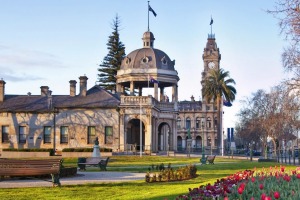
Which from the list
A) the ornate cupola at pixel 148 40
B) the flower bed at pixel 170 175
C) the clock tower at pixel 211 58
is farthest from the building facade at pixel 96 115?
the clock tower at pixel 211 58

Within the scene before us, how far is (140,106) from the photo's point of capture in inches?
2196

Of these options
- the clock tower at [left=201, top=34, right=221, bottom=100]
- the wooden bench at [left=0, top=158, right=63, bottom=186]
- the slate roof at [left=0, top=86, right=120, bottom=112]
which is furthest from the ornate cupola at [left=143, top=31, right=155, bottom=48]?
the clock tower at [left=201, top=34, right=221, bottom=100]

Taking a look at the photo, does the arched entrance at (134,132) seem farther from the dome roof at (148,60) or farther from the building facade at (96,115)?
the dome roof at (148,60)

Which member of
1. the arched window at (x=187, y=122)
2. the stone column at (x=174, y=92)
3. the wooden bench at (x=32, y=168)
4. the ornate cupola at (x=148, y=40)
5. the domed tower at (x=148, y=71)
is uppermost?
the ornate cupola at (x=148, y=40)

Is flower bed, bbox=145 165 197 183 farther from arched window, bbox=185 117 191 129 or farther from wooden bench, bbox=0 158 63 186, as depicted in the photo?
arched window, bbox=185 117 191 129

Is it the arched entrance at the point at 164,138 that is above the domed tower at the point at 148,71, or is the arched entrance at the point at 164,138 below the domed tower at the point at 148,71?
below

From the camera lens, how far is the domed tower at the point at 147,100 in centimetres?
5603

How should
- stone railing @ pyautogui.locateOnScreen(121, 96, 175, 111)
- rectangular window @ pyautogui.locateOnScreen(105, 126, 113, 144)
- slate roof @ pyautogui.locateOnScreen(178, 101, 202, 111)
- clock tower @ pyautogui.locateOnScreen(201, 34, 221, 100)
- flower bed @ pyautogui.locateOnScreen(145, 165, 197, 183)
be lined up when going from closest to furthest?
flower bed @ pyautogui.locateOnScreen(145, 165, 197, 183) → stone railing @ pyautogui.locateOnScreen(121, 96, 175, 111) → rectangular window @ pyautogui.locateOnScreen(105, 126, 113, 144) → slate roof @ pyautogui.locateOnScreen(178, 101, 202, 111) → clock tower @ pyautogui.locateOnScreen(201, 34, 221, 100)

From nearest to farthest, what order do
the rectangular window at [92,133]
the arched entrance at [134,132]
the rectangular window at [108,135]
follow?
1. the rectangular window at [108,135]
2. the rectangular window at [92,133]
3. the arched entrance at [134,132]

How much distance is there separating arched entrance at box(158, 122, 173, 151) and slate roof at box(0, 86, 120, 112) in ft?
28.2

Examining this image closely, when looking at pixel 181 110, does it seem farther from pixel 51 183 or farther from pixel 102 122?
pixel 51 183

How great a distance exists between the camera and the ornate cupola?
212ft

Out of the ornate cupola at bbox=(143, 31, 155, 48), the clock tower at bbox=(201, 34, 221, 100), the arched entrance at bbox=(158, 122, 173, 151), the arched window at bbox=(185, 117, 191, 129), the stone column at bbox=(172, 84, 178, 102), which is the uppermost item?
the clock tower at bbox=(201, 34, 221, 100)

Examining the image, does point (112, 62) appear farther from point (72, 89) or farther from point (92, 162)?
point (92, 162)
